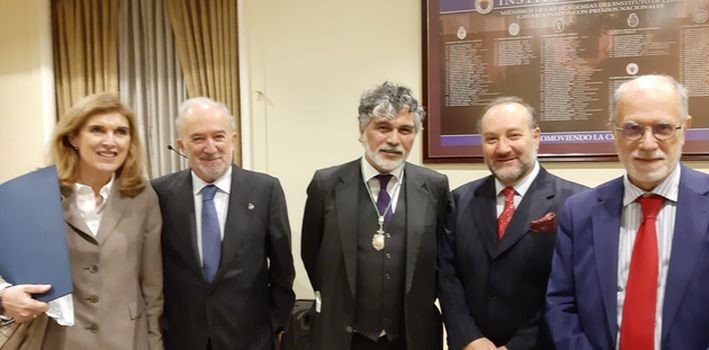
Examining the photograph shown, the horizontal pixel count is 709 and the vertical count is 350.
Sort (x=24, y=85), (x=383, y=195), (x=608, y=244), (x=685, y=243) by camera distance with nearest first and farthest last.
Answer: (x=685, y=243) → (x=608, y=244) → (x=383, y=195) → (x=24, y=85)

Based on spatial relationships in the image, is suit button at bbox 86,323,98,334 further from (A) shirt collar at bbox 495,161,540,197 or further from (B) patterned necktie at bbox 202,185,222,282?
(A) shirt collar at bbox 495,161,540,197

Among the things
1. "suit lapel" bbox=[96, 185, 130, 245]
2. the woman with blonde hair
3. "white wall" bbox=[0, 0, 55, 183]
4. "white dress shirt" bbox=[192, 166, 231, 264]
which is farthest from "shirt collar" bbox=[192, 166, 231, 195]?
"white wall" bbox=[0, 0, 55, 183]

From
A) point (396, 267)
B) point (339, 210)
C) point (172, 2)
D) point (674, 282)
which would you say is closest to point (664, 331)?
point (674, 282)

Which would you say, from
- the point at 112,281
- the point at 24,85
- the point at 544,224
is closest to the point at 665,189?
the point at 544,224

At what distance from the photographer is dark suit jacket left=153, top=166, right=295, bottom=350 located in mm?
2102

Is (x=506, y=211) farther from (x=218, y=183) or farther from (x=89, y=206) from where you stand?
(x=89, y=206)

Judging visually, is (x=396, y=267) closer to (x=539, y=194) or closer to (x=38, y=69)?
(x=539, y=194)

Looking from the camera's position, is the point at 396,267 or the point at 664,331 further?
the point at 396,267

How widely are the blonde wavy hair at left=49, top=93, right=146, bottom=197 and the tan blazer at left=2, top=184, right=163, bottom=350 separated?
0.04 meters

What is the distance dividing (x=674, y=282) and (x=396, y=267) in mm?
947

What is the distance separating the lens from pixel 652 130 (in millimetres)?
1580

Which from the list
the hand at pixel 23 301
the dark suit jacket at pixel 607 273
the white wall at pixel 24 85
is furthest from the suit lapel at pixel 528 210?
the white wall at pixel 24 85

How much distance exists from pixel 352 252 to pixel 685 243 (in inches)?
43.8

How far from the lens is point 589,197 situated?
1.75 m
